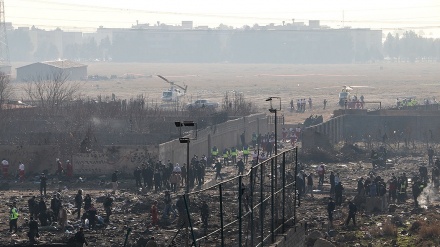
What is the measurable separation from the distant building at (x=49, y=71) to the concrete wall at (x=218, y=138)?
73.4 meters

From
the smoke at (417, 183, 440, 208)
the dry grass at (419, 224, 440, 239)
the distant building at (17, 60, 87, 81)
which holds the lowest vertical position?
the distant building at (17, 60, 87, 81)

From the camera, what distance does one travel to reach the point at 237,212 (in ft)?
52.9

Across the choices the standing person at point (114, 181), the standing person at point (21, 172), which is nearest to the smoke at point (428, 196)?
the standing person at point (114, 181)

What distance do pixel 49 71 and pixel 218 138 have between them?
85.8 meters

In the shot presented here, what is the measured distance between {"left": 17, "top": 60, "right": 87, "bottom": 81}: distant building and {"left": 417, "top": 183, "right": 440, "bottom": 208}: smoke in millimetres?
91038

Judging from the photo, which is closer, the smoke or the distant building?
the smoke

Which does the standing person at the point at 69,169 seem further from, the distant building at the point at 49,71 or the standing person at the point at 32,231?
the distant building at the point at 49,71

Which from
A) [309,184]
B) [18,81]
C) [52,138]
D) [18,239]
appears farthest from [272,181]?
[18,81]

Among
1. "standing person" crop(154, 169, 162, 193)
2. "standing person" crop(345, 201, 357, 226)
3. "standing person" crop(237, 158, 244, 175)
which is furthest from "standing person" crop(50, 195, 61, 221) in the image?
"standing person" crop(237, 158, 244, 175)

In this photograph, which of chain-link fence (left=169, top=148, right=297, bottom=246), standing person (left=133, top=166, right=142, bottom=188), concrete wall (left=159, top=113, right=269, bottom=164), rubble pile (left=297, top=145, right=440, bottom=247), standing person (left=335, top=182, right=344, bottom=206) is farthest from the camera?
concrete wall (left=159, top=113, right=269, bottom=164)

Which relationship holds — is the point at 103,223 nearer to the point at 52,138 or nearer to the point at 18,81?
the point at 52,138

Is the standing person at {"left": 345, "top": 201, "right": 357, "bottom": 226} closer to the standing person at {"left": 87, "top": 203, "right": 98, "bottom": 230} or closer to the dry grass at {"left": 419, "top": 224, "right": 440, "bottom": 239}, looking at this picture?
the dry grass at {"left": 419, "top": 224, "right": 440, "bottom": 239}

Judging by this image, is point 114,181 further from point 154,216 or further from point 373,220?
point 373,220

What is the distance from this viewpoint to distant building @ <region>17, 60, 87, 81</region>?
12694 centimetres
